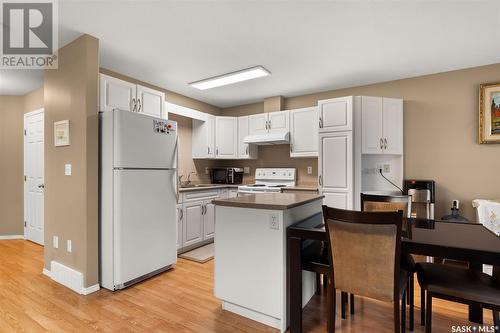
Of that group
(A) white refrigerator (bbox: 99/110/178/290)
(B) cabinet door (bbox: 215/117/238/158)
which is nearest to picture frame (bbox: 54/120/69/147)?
(A) white refrigerator (bbox: 99/110/178/290)

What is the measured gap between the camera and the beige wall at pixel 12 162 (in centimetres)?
449

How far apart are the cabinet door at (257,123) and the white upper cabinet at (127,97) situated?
1.69 meters

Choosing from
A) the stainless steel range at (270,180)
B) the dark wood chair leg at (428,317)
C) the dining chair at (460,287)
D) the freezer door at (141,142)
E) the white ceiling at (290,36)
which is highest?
the white ceiling at (290,36)

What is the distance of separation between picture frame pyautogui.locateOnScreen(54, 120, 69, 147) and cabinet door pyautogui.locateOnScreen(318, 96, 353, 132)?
316 cm

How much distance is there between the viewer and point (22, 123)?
459 centimetres

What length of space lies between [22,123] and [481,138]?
7071 millimetres

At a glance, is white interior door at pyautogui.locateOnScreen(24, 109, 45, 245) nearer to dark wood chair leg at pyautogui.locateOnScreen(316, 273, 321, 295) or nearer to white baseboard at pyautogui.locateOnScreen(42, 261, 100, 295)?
white baseboard at pyautogui.locateOnScreen(42, 261, 100, 295)

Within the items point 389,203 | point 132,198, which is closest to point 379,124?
point 389,203

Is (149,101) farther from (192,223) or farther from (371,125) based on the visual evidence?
(371,125)

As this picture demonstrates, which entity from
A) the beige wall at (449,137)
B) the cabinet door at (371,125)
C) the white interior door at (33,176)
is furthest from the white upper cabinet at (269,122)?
the white interior door at (33,176)

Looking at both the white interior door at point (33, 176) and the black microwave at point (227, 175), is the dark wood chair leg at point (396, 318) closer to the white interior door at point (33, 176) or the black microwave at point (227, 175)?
the black microwave at point (227, 175)

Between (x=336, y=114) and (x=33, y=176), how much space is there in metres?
4.97

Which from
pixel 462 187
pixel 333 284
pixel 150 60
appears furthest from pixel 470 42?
pixel 150 60

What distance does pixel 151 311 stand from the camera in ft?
7.22
